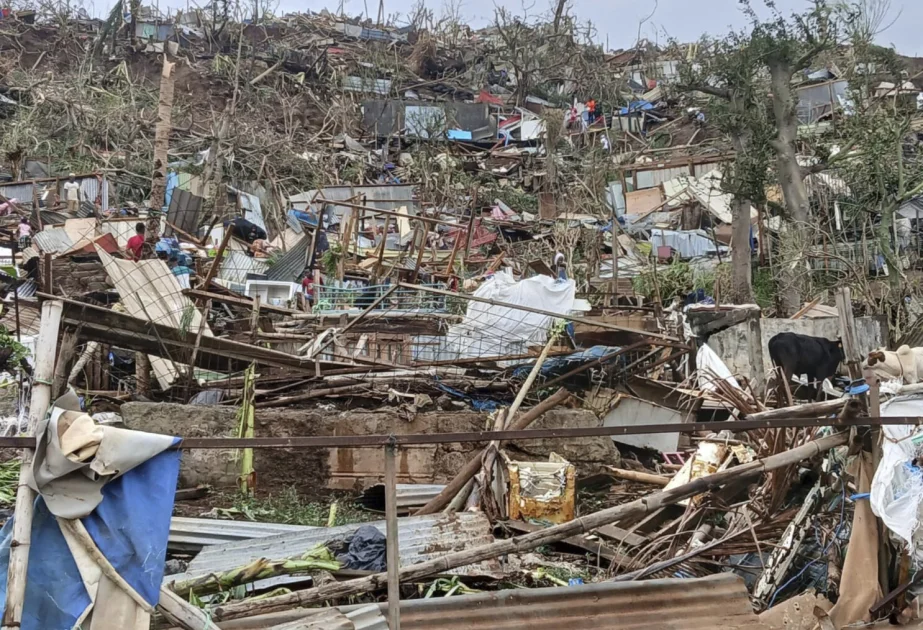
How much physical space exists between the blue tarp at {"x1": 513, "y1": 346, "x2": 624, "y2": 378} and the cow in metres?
1.62

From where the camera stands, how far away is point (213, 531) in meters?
5.61

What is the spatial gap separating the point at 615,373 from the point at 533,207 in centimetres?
1451

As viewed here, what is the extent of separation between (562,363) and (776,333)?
356 cm

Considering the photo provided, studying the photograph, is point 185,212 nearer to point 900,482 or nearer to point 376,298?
point 376,298

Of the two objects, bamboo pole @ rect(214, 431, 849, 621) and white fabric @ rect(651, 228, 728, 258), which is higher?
white fabric @ rect(651, 228, 728, 258)

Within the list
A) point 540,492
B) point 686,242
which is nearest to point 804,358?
point 540,492

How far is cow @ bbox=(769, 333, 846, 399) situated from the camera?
26.4 ft

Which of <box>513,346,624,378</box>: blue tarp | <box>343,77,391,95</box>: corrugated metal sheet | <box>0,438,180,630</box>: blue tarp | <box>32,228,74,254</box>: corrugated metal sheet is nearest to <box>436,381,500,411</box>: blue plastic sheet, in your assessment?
<box>513,346,624,378</box>: blue tarp

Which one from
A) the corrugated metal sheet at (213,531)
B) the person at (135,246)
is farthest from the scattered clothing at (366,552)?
→ the person at (135,246)

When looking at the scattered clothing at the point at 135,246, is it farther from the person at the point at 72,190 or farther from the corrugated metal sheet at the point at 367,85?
the corrugated metal sheet at the point at 367,85

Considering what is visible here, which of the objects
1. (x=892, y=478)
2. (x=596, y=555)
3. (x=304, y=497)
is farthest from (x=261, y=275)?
(x=892, y=478)

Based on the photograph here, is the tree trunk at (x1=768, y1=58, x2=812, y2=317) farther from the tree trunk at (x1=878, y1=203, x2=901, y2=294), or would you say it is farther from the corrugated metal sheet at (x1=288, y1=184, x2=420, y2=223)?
the corrugated metal sheet at (x1=288, y1=184, x2=420, y2=223)

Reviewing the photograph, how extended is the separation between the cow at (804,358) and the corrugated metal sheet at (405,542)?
4114mm

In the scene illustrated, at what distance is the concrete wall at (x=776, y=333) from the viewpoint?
9.22 metres
